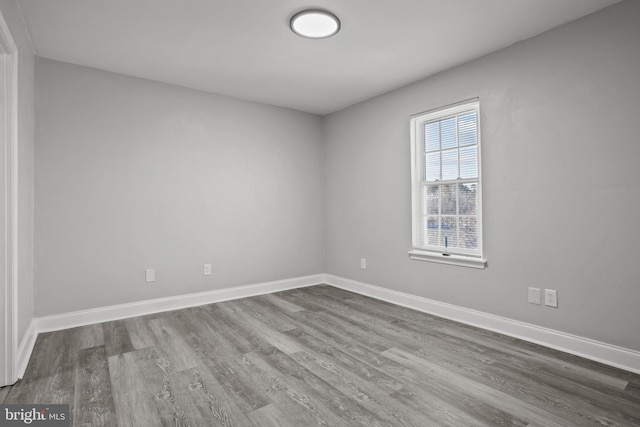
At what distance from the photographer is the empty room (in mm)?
2082

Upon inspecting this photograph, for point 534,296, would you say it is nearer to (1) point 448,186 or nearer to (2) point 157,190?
(1) point 448,186

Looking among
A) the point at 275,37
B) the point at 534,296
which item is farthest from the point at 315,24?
the point at 534,296

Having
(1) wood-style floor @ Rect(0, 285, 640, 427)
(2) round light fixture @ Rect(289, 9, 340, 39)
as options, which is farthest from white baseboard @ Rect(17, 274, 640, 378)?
(2) round light fixture @ Rect(289, 9, 340, 39)

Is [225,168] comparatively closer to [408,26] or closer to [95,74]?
[95,74]

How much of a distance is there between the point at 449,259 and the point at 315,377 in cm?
191

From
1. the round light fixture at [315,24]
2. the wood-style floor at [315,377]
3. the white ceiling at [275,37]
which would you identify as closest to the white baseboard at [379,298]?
the wood-style floor at [315,377]

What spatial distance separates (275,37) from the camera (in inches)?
111

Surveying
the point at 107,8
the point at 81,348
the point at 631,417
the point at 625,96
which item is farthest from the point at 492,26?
the point at 81,348

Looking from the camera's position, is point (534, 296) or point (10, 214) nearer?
point (10, 214)

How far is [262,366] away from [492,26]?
3.12m

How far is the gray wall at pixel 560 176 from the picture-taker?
2.36m

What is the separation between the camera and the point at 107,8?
241 centimetres

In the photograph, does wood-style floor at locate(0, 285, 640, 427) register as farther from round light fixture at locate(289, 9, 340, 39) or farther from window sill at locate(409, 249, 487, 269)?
round light fixture at locate(289, 9, 340, 39)

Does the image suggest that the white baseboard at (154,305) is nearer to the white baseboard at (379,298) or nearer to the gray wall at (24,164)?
the white baseboard at (379,298)
